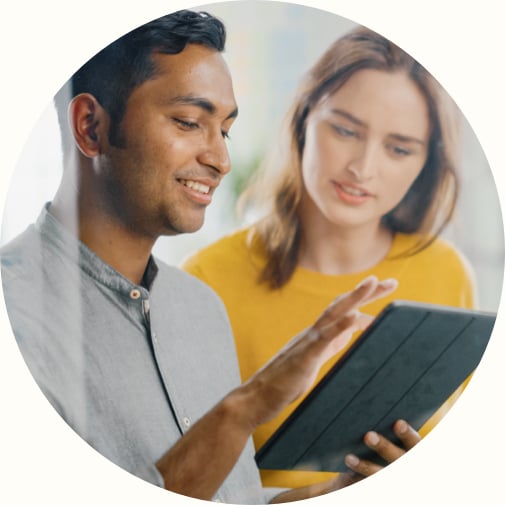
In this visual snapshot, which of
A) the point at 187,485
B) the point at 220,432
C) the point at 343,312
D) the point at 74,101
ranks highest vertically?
the point at 74,101

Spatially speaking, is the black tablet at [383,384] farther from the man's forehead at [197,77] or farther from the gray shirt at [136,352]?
the man's forehead at [197,77]

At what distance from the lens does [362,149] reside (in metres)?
2.38

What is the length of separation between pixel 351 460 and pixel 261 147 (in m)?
0.84

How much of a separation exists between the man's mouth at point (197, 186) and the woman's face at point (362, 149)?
25 centimetres

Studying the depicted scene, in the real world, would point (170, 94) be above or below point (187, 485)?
above

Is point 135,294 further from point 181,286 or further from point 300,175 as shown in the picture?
point 300,175

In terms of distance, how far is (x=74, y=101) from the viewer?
2.45 metres

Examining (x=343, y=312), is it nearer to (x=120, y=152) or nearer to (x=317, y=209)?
(x=317, y=209)

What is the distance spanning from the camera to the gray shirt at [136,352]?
2.40 m

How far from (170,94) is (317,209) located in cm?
46

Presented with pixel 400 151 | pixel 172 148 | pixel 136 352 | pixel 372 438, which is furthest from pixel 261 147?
pixel 372 438

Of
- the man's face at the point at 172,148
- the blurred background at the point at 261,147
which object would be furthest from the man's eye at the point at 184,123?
the blurred background at the point at 261,147

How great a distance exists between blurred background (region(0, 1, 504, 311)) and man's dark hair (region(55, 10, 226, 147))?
0.06m

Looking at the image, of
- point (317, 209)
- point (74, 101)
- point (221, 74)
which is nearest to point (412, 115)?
point (317, 209)
